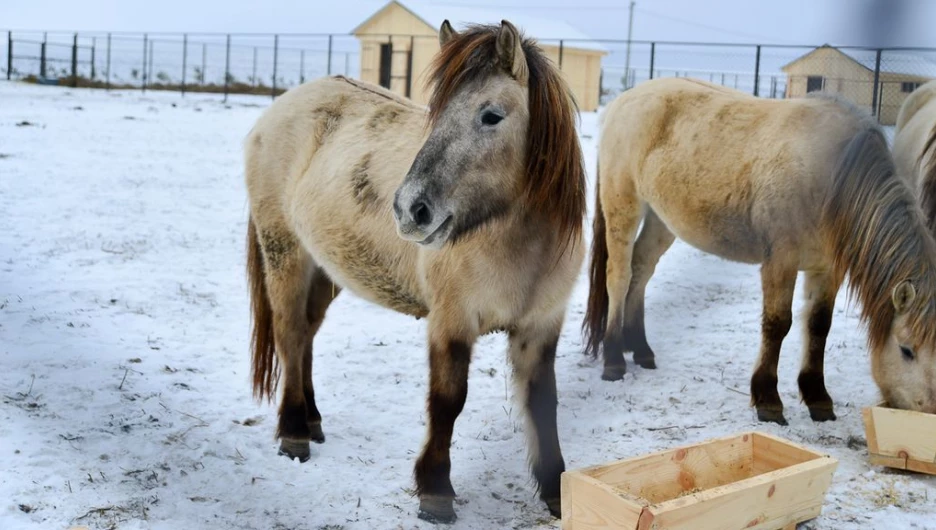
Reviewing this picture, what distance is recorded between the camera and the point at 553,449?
3.42m

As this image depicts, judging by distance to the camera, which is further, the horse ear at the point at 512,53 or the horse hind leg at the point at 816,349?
the horse hind leg at the point at 816,349

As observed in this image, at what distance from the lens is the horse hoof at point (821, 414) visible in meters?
4.53

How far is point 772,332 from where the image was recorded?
175 inches

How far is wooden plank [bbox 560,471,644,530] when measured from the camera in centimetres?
271

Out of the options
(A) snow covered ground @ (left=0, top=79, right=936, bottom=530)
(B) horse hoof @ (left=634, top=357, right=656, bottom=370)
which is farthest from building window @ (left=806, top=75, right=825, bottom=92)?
(B) horse hoof @ (left=634, top=357, right=656, bottom=370)

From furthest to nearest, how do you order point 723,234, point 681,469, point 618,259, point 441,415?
1. point 618,259
2. point 723,234
3. point 681,469
4. point 441,415

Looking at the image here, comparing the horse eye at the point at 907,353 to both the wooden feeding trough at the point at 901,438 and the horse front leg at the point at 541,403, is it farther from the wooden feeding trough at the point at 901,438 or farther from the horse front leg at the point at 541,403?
the horse front leg at the point at 541,403

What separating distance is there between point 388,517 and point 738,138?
9.45ft

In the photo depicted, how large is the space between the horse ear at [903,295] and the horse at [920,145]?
0.65 m

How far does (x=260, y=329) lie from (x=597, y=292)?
2365 millimetres

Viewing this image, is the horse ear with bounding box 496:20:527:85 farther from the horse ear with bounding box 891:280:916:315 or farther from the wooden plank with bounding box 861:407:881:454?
the wooden plank with bounding box 861:407:881:454

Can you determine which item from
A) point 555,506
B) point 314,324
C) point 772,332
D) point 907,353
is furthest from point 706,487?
point 314,324

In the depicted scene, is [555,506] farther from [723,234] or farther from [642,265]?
[642,265]

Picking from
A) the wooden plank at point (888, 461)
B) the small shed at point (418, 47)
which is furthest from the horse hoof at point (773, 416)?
the small shed at point (418, 47)
